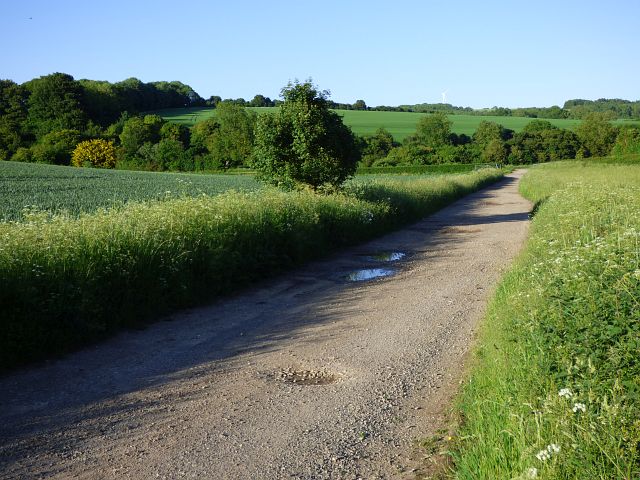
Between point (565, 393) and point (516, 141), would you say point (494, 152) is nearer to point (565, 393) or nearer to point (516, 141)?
point (516, 141)

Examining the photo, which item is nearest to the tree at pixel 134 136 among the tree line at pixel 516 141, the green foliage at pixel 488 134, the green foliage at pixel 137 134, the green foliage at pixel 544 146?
the green foliage at pixel 137 134

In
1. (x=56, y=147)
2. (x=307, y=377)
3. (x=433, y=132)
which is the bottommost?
(x=307, y=377)

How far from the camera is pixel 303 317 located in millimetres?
8781

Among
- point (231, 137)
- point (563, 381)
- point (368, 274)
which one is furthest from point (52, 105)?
point (563, 381)

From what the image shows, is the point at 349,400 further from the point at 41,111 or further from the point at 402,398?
the point at 41,111

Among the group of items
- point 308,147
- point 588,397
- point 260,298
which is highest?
point 308,147

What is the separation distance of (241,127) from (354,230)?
7045 centimetres

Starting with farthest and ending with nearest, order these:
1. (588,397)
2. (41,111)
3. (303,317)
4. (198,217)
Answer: (41,111), (198,217), (303,317), (588,397)

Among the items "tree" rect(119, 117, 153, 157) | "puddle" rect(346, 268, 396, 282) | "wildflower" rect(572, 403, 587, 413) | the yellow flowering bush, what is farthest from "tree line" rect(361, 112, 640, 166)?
"wildflower" rect(572, 403, 587, 413)

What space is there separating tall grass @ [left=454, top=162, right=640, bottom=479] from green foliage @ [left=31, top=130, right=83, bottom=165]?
75.8 meters

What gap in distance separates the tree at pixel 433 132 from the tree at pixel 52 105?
51416 millimetres

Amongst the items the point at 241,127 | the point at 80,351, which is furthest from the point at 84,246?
the point at 241,127

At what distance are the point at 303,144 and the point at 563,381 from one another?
15.9 meters

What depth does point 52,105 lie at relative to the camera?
269 feet
